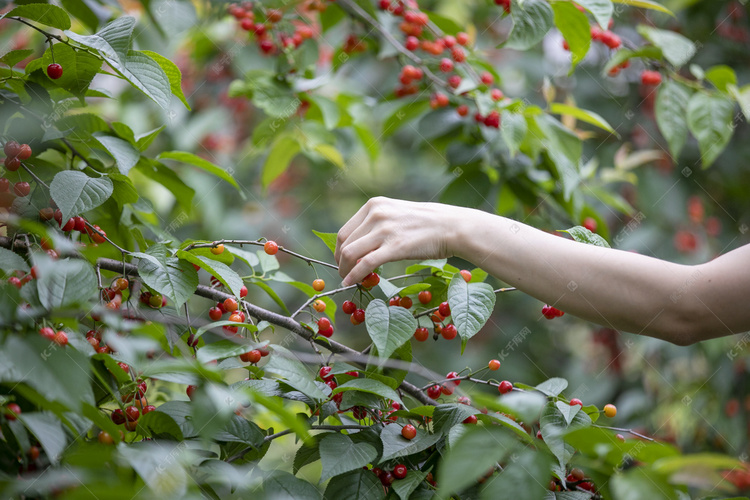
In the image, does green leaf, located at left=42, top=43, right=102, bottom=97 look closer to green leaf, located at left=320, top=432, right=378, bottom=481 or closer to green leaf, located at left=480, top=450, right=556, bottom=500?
green leaf, located at left=320, top=432, right=378, bottom=481

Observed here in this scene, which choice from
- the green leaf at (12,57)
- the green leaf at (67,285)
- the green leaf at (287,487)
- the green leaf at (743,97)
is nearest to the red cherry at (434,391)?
the green leaf at (287,487)

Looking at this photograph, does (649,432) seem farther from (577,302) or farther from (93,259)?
(93,259)

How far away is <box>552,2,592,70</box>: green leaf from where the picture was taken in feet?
4.24

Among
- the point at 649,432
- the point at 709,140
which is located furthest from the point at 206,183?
the point at 649,432

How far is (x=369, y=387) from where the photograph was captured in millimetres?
752

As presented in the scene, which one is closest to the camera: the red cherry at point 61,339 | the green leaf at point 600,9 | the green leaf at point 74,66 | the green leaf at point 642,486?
the green leaf at point 642,486

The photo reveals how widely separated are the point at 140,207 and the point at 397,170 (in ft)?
8.67

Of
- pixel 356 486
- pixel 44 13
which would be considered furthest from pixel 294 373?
pixel 44 13

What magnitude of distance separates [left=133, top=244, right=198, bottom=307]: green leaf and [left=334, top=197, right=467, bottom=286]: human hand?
8.9 inches

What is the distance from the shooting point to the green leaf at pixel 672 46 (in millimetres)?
1480

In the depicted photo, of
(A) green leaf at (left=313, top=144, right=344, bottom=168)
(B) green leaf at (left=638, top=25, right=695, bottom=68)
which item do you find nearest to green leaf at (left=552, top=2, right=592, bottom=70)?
(B) green leaf at (left=638, top=25, right=695, bottom=68)

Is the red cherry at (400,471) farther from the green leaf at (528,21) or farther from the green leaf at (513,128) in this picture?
the green leaf at (528,21)

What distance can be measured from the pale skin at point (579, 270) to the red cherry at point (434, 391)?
0.78ft

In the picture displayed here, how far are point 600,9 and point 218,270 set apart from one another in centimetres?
101
